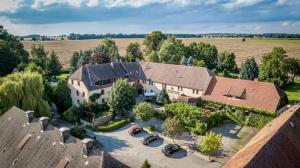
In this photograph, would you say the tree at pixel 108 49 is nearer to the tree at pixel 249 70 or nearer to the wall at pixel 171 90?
the wall at pixel 171 90

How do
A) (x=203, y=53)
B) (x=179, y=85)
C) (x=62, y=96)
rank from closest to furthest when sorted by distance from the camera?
(x=62, y=96), (x=179, y=85), (x=203, y=53)

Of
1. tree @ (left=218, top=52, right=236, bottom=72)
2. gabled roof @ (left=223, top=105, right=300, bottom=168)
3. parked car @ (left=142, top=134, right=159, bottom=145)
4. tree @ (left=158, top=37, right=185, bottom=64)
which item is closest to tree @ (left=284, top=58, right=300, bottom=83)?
tree @ (left=218, top=52, right=236, bottom=72)

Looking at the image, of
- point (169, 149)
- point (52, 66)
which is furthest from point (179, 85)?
point (52, 66)

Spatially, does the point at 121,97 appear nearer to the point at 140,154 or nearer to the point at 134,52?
the point at 140,154

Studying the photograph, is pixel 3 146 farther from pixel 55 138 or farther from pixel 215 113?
pixel 215 113

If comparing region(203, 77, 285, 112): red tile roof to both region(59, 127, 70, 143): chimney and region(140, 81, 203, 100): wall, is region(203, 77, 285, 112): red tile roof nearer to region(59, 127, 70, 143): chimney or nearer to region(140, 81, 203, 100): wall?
region(140, 81, 203, 100): wall

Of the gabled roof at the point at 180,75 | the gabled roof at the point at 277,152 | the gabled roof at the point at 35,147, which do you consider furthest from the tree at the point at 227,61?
the gabled roof at the point at 35,147
